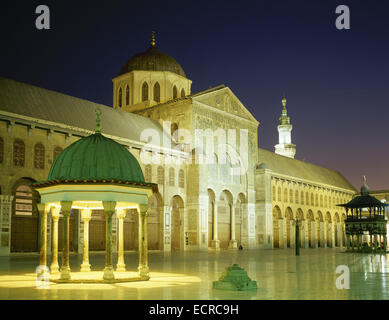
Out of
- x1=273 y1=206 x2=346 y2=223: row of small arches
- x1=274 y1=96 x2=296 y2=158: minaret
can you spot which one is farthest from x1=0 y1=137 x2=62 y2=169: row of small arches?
x1=274 y1=96 x2=296 y2=158: minaret

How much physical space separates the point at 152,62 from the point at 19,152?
→ 2209 centimetres

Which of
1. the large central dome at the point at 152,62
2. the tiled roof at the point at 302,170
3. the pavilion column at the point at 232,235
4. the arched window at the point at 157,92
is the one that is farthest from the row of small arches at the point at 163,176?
the tiled roof at the point at 302,170

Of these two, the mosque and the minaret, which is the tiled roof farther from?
the minaret

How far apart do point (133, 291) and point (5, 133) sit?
20.5 meters

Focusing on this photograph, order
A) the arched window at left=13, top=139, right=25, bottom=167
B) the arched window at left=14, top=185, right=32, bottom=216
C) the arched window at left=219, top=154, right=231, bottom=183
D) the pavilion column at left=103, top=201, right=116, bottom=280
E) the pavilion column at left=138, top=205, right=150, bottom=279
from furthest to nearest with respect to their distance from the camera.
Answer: the arched window at left=219, top=154, right=231, bottom=183 < the arched window at left=14, top=185, right=32, bottom=216 < the arched window at left=13, top=139, right=25, bottom=167 < the pavilion column at left=138, top=205, right=150, bottom=279 < the pavilion column at left=103, top=201, right=116, bottom=280

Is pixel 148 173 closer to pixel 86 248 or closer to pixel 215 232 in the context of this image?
pixel 215 232

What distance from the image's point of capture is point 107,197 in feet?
45.4

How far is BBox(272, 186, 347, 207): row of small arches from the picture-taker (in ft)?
182

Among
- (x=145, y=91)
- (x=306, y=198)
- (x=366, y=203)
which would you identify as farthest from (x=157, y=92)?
(x=306, y=198)

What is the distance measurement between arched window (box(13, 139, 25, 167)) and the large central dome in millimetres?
20967

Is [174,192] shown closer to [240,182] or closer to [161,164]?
[161,164]

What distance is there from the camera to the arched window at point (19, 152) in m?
29.2

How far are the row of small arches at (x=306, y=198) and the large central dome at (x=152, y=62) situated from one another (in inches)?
678
